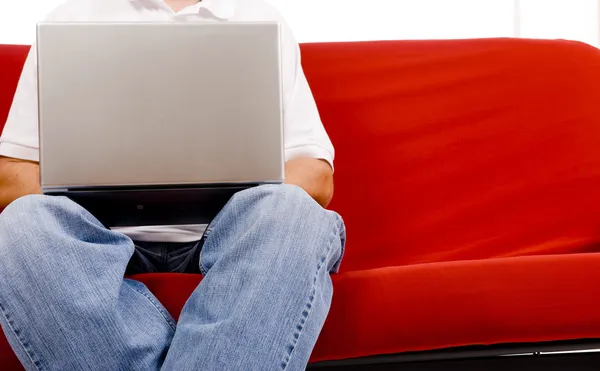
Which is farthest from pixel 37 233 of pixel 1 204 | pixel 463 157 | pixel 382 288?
pixel 463 157

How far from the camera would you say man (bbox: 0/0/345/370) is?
2.67ft

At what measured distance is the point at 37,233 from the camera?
0.85 metres

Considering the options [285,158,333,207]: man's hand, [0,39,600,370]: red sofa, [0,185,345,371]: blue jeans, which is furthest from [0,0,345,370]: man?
[0,39,600,370]: red sofa

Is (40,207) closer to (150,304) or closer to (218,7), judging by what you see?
(150,304)

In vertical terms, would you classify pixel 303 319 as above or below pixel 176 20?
below

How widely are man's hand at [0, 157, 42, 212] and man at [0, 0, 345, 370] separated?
25cm

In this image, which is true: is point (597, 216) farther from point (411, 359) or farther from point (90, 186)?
point (90, 186)

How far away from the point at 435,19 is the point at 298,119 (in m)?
0.99

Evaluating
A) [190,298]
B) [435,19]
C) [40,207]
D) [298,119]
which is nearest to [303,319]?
[190,298]

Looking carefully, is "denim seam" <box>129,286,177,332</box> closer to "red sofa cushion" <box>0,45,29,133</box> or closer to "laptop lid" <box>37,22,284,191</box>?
"laptop lid" <box>37,22,284,191</box>

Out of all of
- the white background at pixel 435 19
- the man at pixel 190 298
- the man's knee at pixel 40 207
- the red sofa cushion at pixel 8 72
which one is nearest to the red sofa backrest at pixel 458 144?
the red sofa cushion at pixel 8 72

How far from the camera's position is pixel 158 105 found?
86cm

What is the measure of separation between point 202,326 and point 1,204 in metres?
0.52

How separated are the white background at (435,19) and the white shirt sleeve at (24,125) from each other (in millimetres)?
866
